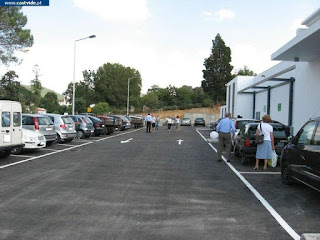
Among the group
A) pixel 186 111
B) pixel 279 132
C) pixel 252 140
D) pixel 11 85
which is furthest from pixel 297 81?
pixel 186 111

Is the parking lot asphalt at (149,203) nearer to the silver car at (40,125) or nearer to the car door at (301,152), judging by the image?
the car door at (301,152)

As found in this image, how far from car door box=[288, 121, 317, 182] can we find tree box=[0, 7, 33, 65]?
78.4ft

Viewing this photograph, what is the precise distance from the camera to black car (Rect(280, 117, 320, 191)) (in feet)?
21.2

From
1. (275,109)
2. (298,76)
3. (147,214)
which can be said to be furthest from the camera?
(275,109)

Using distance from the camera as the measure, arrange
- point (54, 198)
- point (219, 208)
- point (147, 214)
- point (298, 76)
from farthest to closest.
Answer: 1. point (298, 76)
2. point (54, 198)
3. point (219, 208)
4. point (147, 214)

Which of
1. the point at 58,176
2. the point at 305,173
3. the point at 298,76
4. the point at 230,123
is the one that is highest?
the point at 298,76

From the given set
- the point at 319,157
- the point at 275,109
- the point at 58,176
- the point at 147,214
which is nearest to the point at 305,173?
the point at 319,157

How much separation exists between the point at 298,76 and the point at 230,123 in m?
11.1

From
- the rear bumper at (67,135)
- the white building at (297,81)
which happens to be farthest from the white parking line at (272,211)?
the rear bumper at (67,135)

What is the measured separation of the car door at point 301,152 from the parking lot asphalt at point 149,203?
0.48 meters

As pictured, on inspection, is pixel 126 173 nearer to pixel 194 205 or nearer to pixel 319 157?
pixel 194 205

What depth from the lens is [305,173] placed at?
6863mm

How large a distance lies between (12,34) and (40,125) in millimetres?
14803

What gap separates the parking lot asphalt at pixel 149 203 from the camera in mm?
4855
